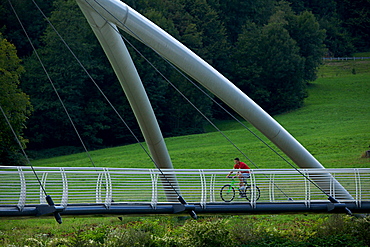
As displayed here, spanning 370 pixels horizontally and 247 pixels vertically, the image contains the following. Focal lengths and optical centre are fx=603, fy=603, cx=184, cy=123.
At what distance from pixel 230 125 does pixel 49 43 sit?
21.5 m

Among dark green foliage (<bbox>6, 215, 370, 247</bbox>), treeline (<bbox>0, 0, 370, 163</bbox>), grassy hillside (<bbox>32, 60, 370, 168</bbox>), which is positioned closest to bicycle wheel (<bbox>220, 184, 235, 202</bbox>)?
dark green foliage (<bbox>6, 215, 370, 247</bbox>)

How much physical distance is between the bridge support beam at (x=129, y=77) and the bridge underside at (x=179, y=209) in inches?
83.5

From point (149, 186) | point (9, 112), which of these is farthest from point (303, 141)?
point (149, 186)

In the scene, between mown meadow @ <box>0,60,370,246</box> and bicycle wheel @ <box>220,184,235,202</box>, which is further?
mown meadow @ <box>0,60,370,246</box>

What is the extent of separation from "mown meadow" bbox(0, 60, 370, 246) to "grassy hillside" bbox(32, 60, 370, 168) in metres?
0.07

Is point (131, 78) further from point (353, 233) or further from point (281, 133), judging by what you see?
point (353, 233)

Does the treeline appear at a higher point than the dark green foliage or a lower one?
higher

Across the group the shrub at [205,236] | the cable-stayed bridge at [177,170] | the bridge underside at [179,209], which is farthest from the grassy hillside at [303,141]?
the bridge underside at [179,209]

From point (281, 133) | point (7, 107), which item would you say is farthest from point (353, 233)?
point (7, 107)

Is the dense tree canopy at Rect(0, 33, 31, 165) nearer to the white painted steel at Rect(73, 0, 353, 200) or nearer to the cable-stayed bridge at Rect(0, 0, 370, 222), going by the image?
the cable-stayed bridge at Rect(0, 0, 370, 222)

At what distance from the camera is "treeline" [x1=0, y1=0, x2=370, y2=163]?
5759cm

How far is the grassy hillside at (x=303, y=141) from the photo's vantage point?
4011 centimetres

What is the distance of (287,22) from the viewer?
74.8 m

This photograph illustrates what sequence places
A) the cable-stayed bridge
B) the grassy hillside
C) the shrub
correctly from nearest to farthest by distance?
the cable-stayed bridge, the shrub, the grassy hillside
